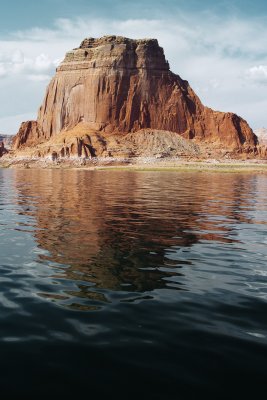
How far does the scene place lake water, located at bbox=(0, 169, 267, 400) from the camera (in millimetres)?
6523

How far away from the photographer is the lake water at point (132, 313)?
21.4 feet

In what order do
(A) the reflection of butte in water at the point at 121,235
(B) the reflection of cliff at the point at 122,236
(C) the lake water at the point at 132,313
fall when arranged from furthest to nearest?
1. (A) the reflection of butte in water at the point at 121,235
2. (B) the reflection of cliff at the point at 122,236
3. (C) the lake water at the point at 132,313

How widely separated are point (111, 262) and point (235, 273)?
397cm

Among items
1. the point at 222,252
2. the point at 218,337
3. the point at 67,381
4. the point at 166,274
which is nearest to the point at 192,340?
the point at 218,337

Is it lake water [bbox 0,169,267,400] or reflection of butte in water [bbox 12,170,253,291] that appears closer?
lake water [bbox 0,169,267,400]

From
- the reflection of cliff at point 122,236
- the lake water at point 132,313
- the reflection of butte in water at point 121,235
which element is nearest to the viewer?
the lake water at point 132,313

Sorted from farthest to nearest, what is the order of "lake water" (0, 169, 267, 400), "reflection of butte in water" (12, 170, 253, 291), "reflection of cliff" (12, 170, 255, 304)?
1. "reflection of butte in water" (12, 170, 253, 291)
2. "reflection of cliff" (12, 170, 255, 304)
3. "lake water" (0, 169, 267, 400)

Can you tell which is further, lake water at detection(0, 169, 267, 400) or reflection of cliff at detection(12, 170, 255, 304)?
reflection of cliff at detection(12, 170, 255, 304)

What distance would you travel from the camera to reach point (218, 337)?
8.01m

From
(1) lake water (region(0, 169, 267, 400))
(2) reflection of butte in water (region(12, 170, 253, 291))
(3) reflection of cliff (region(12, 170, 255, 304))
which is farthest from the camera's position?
(2) reflection of butte in water (region(12, 170, 253, 291))

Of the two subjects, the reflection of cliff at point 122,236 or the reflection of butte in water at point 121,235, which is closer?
the reflection of cliff at point 122,236

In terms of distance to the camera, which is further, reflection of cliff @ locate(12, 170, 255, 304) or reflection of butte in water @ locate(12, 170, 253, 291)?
reflection of butte in water @ locate(12, 170, 253, 291)

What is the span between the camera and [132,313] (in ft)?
30.2

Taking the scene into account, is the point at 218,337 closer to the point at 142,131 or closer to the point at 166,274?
the point at 166,274
